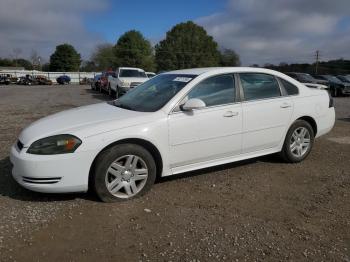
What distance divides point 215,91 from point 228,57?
3385 inches

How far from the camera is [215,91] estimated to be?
5.13 metres

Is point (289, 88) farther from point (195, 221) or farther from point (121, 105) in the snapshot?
point (195, 221)

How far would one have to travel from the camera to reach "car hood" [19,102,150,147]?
14.0 feet

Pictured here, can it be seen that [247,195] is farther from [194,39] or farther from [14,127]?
[194,39]

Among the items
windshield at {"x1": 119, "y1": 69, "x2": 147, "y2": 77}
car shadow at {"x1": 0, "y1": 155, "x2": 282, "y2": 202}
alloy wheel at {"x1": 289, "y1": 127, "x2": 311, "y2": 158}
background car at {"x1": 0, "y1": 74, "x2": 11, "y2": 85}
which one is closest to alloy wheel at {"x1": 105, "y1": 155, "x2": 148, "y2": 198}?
car shadow at {"x1": 0, "y1": 155, "x2": 282, "y2": 202}

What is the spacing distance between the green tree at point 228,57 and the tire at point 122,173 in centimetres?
8333

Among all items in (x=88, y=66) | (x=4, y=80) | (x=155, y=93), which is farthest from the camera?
(x=88, y=66)

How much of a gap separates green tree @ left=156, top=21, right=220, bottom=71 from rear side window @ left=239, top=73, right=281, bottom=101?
250ft

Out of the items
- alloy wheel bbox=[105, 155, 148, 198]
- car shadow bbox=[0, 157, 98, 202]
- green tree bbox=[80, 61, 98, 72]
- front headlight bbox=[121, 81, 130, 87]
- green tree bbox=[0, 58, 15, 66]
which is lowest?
car shadow bbox=[0, 157, 98, 202]

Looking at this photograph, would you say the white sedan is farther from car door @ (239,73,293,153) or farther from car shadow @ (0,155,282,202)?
car shadow @ (0,155,282,202)

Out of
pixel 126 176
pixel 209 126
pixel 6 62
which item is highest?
pixel 6 62

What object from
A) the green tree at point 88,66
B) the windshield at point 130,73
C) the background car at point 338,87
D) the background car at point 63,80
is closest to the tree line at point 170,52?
the green tree at point 88,66

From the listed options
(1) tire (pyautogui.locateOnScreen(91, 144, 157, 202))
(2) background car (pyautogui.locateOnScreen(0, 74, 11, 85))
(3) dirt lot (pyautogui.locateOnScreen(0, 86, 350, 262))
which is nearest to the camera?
(3) dirt lot (pyautogui.locateOnScreen(0, 86, 350, 262))

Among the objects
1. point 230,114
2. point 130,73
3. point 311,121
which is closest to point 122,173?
point 230,114
